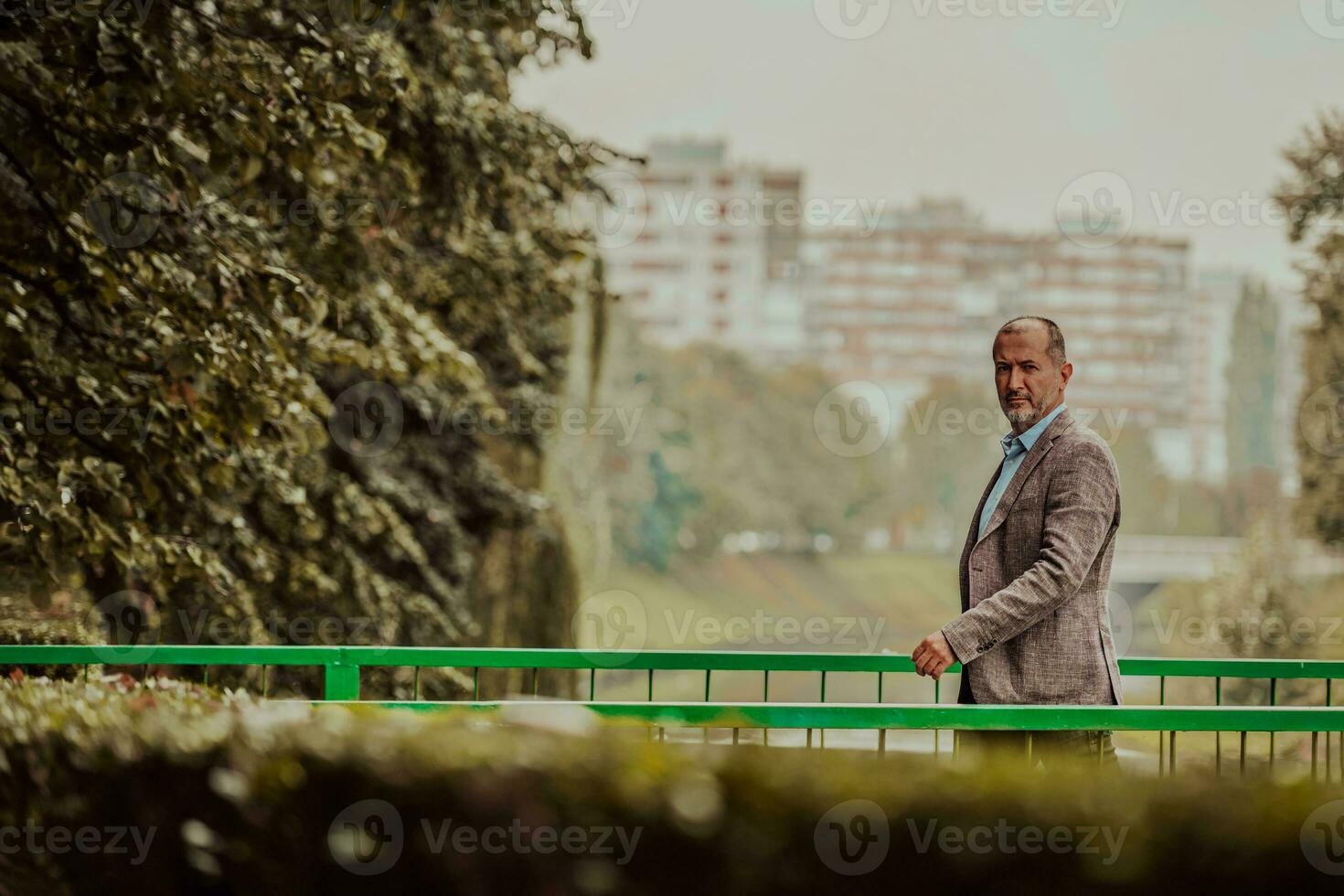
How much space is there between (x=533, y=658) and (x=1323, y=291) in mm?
24732

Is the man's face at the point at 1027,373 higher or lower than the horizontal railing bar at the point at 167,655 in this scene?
higher

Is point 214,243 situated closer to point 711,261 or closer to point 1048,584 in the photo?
point 1048,584

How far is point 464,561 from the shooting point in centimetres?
1443

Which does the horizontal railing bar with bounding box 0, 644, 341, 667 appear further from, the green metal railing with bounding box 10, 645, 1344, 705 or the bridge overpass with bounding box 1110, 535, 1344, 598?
the bridge overpass with bounding box 1110, 535, 1344, 598

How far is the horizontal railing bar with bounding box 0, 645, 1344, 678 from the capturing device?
5074 millimetres

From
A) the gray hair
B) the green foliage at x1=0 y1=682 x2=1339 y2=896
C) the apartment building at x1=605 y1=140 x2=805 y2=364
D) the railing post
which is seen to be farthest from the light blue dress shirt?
the apartment building at x1=605 y1=140 x2=805 y2=364

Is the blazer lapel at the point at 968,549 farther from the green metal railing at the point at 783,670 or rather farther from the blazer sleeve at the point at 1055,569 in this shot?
the green metal railing at the point at 783,670

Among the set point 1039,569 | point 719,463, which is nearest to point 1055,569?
point 1039,569

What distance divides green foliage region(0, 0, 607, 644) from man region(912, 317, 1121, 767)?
3.39 meters

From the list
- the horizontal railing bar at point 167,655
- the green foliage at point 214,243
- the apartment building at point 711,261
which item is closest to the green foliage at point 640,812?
the horizontal railing bar at point 167,655

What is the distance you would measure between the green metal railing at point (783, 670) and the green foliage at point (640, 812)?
809 millimetres

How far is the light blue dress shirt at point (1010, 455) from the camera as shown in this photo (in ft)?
14.4

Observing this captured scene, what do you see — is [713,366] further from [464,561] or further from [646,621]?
[464,561]

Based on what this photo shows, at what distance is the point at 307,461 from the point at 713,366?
267 ft
